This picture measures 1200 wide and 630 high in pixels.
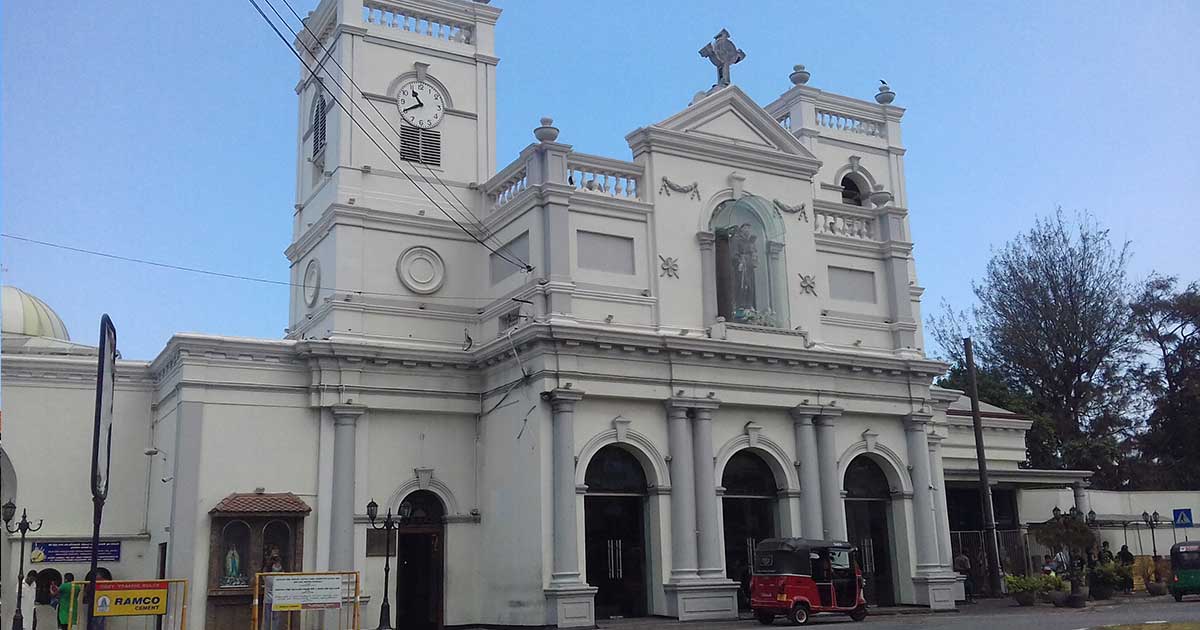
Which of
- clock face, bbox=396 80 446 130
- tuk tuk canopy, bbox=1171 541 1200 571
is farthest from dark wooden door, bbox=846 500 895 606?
clock face, bbox=396 80 446 130

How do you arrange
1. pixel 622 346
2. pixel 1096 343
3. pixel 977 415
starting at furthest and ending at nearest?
pixel 1096 343
pixel 977 415
pixel 622 346

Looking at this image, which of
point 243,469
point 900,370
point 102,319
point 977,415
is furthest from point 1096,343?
point 102,319

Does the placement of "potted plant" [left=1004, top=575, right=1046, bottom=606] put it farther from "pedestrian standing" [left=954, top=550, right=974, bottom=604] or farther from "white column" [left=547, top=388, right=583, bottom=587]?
"white column" [left=547, top=388, right=583, bottom=587]

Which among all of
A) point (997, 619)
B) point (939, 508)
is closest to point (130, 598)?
point (997, 619)

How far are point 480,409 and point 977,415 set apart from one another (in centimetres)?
1473

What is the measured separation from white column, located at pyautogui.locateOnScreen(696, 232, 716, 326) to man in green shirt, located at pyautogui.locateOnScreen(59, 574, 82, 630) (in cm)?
1503

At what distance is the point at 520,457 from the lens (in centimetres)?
2497

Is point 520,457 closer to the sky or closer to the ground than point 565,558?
closer to the sky

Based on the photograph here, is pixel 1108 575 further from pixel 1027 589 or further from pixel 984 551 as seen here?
pixel 984 551

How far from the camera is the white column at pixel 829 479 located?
27.3 m

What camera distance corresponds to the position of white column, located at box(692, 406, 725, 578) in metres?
25.2

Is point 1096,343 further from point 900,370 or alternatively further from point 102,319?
point 102,319

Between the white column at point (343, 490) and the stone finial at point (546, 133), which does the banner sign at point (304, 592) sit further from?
the stone finial at point (546, 133)

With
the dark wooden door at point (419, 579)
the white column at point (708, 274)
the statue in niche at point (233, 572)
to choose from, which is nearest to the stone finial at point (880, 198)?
the white column at point (708, 274)
